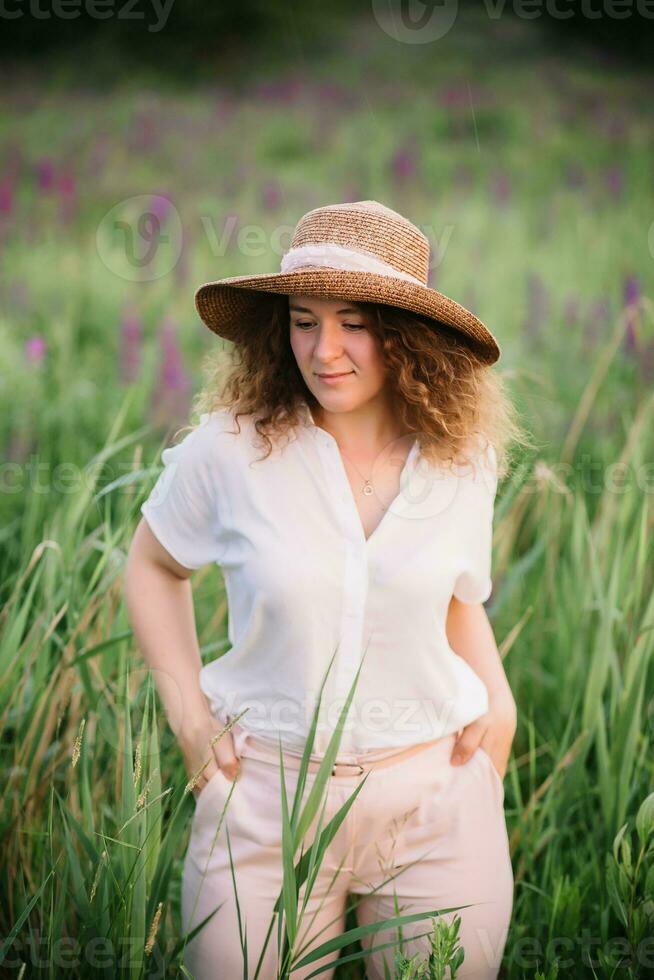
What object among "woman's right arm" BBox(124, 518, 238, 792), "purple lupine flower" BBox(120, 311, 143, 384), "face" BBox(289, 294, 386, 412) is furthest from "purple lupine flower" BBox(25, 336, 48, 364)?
"face" BBox(289, 294, 386, 412)

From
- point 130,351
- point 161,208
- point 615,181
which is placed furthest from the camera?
point 615,181

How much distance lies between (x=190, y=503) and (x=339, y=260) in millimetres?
446

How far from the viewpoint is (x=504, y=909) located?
1.47 m

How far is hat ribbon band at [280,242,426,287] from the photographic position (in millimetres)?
1377

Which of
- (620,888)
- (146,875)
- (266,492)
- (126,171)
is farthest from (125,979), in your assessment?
(126,171)

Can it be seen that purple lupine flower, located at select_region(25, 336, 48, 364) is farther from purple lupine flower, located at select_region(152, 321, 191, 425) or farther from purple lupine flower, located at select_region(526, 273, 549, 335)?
purple lupine flower, located at select_region(526, 273, 549, 335)

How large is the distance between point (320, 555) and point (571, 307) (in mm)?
2804

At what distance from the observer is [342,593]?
4.52 ft

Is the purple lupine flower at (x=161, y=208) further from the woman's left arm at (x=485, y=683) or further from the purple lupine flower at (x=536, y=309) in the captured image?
the woman's left arm at (x=485, y=683)

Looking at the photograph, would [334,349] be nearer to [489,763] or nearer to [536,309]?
[489,763]

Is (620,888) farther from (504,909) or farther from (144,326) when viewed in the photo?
(144,326)

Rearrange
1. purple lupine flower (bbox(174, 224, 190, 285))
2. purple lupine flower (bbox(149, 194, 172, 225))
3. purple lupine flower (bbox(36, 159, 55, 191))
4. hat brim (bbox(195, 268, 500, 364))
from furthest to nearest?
1. purple lupine flower (bbox(36, 159, 55, 191))
2. purple lupine flower (bbox(149, 194, 172, 225))
3. purple lupine flower (bbox(174, 224, 190, 285))
4. hat brim (bbox(195, 268, 500, 364))

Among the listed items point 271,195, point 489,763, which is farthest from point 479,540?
point 271,195

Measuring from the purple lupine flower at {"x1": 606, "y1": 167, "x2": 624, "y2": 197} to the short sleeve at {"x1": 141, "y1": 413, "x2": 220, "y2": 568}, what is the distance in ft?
13.6
